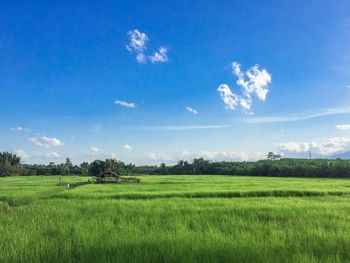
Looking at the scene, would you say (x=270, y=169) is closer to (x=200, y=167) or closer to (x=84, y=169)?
(x=200, y=167)

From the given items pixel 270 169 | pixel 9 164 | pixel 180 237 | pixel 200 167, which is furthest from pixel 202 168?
pixel 180 237

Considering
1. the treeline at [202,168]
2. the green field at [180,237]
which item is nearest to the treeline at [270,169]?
the treeline at [202,168]

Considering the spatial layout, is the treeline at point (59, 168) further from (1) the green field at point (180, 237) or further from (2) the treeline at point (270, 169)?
(1) the green field at point (180, 237)

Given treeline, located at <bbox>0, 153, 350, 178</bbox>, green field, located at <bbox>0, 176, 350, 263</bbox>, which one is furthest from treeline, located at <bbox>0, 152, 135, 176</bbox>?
green field, located at <bbox>0, 176, 350, 263</bbox>

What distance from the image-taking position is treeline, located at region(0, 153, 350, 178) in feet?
175

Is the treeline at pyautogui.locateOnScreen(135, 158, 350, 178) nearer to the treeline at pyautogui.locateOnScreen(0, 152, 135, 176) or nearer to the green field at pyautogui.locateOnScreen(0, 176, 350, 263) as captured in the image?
the treeline at pyautogui.locateOnScreen(0, 152, 135, 176)

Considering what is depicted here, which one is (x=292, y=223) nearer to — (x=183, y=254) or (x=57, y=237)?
(x=183, y=254)

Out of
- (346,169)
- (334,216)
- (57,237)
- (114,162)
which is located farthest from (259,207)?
(114,162)

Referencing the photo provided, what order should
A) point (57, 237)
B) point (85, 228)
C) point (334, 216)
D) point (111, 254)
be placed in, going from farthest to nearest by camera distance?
point (334, 216)
point (85, 228)
point (57, 237)
point (111, 254)

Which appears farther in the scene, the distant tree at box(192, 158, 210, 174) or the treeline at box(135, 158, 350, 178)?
the distant tree at box(192, 158, 210, 174)

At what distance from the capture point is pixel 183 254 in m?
4.84

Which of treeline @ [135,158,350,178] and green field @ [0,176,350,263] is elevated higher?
treeline @ [135,158,350,178]

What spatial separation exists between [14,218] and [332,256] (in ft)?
26.9

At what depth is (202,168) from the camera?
81.3m
